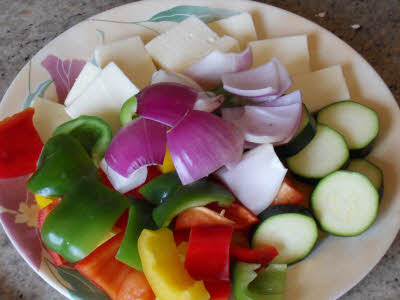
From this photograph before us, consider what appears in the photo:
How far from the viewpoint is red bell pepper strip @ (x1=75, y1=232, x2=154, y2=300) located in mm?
1145

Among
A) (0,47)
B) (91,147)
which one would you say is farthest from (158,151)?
(0,47)

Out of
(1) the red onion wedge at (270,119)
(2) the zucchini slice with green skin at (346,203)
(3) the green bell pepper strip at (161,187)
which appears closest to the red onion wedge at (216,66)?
(1) the red onion wedge at (270,119)

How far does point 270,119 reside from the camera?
1.29 m

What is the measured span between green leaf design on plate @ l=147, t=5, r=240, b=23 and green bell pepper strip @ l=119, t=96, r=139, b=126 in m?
0.50

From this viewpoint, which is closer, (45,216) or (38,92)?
(45,216)

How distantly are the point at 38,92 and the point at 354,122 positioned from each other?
115cm

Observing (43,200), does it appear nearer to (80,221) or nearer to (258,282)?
(80,221)

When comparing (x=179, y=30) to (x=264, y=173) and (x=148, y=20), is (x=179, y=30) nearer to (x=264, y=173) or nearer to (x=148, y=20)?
(x=148, y=20)

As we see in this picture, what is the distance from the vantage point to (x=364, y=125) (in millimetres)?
1351

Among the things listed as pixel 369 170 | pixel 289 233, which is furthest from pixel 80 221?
pixel 369 170

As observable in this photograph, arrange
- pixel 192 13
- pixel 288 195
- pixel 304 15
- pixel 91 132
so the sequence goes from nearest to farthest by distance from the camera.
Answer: pixel 288 195 < pixel 91 132 < pixel 192 13 < pixel 304 15

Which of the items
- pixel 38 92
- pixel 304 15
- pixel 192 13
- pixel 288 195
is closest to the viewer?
pixel 288 195

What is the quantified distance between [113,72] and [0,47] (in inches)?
34.6

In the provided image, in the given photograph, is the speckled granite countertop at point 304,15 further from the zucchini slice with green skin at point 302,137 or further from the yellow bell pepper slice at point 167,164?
the yellow bell pepper slice at point 167,164
